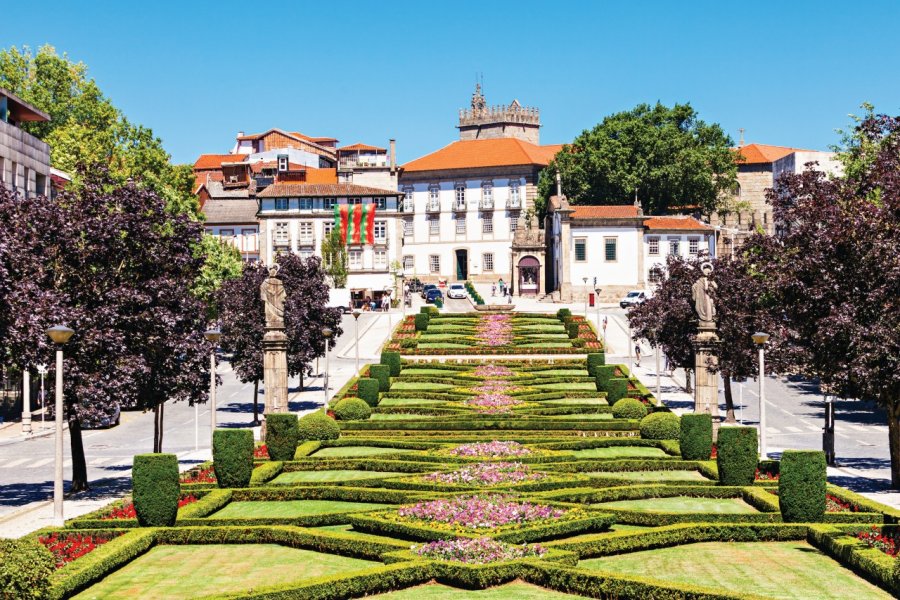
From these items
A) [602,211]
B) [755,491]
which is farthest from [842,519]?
[602,211]

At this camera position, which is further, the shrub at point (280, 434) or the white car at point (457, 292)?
the white car at point (457, 292)

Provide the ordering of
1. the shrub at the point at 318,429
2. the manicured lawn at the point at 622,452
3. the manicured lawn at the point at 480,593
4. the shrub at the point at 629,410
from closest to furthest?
the manicured lawn at the point at 480,593 → the manicured lawn at the point at 622,452 → the shrub at the point at 318,429 → the shrub at the point at 629,410

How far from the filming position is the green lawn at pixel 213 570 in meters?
21.0

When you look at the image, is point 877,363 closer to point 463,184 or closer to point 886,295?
point 886,295

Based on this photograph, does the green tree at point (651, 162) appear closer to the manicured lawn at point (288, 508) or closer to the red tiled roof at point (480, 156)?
the red tiled roof at point (480, 156)

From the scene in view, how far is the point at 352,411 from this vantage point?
4619 centimetres

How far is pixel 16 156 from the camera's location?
176ft

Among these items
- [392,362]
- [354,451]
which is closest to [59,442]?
[354,451]

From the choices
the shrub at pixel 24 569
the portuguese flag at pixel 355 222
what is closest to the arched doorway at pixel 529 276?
the portuguese flag at pixel 355 222

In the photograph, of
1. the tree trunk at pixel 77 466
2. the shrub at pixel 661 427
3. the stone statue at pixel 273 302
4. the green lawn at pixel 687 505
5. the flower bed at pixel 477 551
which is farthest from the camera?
the shrub at pixel 661 427

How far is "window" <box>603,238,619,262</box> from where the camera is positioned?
101 meters

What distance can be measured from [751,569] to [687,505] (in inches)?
282

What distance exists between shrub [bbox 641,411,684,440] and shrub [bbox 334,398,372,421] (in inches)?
421

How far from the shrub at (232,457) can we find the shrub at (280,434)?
4191 mm
